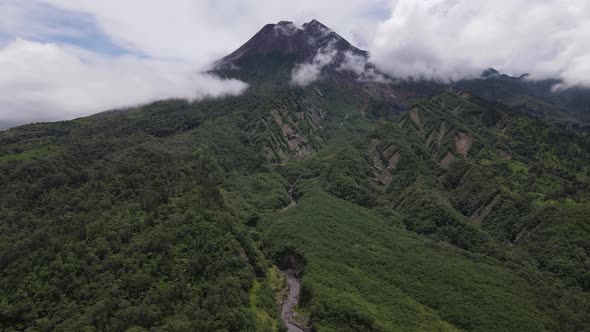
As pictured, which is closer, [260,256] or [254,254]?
[254,254]

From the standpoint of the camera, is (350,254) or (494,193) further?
(494,193)

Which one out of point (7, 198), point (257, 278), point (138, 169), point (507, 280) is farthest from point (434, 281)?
point (7, 198)

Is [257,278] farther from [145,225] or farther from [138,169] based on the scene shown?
[138,169]

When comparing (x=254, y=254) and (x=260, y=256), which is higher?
(x=254, y=254)

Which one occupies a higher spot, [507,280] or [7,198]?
[7,198]

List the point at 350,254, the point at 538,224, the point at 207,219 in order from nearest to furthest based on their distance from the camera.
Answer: the point at 207,219, the point at 350,254, the point at 538,224

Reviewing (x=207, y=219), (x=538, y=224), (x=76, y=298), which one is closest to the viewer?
(x=76, y=298)

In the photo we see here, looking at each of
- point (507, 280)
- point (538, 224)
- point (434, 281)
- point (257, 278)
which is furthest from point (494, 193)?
point (257, 278)

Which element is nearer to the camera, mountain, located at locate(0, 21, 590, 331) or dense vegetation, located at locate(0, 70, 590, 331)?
dense vegetation, located at locate(0, 70, 590, 331)

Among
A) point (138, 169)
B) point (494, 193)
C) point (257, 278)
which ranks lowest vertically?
point (257, 278)

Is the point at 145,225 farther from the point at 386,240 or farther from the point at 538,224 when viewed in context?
the point at 538,224

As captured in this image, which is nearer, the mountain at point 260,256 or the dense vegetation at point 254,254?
the dense vegetation at point 254,254
